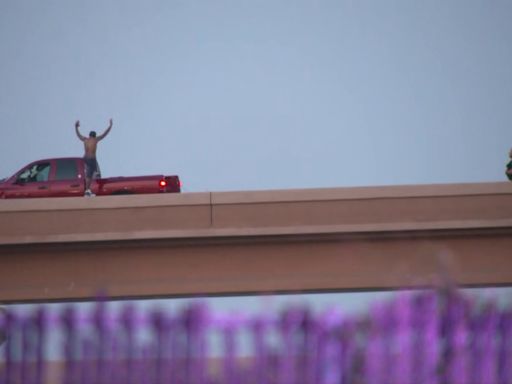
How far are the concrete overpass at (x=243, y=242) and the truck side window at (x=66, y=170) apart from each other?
485 centimetres

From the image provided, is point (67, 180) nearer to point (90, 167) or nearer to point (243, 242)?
point (90, 167)

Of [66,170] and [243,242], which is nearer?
[243,242]

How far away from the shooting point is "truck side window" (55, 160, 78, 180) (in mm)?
32750

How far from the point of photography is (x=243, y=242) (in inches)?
1092

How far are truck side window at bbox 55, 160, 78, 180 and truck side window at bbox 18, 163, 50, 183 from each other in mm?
348

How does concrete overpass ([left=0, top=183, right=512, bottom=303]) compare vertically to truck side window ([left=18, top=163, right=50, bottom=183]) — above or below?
below

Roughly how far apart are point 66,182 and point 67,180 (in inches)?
4.5

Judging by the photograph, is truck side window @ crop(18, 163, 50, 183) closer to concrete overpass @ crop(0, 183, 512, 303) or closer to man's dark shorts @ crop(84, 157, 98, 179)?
man's dark shorts @ crop(84, 157, 98, 179)

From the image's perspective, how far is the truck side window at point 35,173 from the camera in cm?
3256

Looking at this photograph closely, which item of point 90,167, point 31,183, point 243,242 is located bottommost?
point 243,242

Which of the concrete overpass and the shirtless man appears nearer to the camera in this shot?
the concrete overpass

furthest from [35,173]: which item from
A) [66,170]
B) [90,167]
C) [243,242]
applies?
[243,242]

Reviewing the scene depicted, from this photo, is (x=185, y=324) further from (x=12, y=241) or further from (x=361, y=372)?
(x=12, y=241)

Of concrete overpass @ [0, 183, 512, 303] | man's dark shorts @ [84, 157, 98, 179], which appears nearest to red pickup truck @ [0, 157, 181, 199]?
man's dark shorts @ [84, 157, 98, 179]
